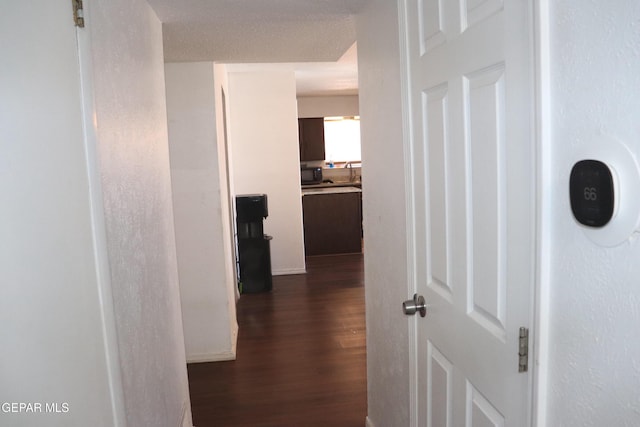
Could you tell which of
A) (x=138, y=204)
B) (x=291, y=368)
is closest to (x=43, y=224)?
(x=138, y=204)

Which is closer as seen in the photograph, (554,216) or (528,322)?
(554,216)

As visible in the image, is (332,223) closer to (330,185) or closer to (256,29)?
(330,185)

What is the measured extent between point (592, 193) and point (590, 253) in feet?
0.35

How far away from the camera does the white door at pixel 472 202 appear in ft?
3.34

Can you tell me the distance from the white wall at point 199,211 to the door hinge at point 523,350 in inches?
115

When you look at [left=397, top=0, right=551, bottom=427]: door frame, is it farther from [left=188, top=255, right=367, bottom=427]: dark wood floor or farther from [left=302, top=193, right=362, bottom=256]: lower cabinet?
[left=302, top=193, right=362, bottom=256]: lower cabinet

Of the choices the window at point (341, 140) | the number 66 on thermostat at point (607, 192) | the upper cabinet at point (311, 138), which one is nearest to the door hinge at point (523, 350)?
the number 66 on thermostat at point (607, 192)

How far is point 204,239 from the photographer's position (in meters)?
3.71

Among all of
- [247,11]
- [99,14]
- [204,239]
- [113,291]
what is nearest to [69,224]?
[113,291]

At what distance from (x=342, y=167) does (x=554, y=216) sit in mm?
8540

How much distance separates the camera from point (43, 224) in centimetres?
127

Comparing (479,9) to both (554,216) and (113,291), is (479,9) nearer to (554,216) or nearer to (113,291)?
(554,216)

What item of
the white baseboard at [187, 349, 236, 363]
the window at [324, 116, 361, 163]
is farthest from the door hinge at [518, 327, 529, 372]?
the window at [324, 116, 361, 163]

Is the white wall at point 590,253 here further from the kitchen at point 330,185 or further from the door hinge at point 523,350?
the kitchen at point 330,185
